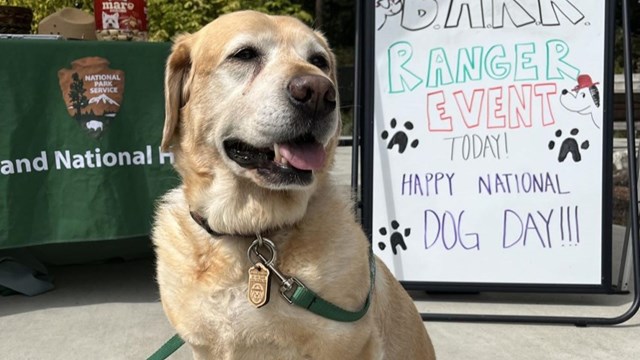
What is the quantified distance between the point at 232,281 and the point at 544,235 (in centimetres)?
216

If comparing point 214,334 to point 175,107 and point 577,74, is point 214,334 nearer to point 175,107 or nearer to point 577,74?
point 175,107

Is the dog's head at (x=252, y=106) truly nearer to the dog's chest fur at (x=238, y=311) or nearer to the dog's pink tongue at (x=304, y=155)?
the dog's pink tongue at (x=304, y=155)

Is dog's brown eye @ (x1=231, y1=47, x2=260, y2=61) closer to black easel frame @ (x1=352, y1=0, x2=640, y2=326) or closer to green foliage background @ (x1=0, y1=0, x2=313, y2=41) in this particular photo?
black easel frame @ (x1=352, y1=0, x2=640, y2=326)

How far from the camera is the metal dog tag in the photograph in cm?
180

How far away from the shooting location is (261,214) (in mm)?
2006

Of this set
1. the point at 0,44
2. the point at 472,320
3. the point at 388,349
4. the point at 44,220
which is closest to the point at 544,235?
the point at 472,320

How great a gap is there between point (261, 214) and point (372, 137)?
1657 millimetres

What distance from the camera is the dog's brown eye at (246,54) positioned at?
2.07 metres

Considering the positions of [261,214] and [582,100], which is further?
[582,100]

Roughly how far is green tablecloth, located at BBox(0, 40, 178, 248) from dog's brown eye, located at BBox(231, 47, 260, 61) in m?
1.59

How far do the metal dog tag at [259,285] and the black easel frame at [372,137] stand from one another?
1.75 metres

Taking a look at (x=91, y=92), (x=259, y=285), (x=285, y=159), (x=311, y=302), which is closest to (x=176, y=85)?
(x=285, y=159)

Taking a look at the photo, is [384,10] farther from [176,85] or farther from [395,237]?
[176,85]

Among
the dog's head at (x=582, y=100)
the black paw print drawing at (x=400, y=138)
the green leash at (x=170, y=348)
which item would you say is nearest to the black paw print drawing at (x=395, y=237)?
the black paw print drawing at (x=400, y=138)
